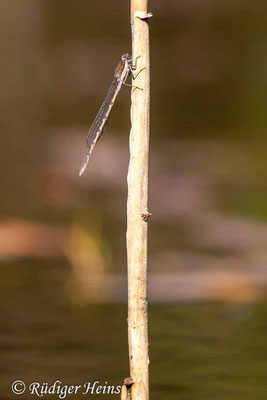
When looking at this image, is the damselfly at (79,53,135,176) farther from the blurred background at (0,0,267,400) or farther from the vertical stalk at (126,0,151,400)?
the blurred background at (0,0,267,400)

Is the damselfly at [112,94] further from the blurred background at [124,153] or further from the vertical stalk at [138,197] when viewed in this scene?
the blurred background at [124,153]

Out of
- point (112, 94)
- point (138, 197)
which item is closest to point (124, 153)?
point (112, 94)

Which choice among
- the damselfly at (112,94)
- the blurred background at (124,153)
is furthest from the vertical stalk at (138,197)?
the blurred background at (124,153)

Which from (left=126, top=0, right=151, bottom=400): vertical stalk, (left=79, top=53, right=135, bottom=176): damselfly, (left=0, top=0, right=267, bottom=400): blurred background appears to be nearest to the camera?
(left=126, top=0, right=151, bottom=400): vertical stalk

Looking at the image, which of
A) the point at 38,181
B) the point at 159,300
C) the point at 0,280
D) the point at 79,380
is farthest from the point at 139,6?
the point at 38,181

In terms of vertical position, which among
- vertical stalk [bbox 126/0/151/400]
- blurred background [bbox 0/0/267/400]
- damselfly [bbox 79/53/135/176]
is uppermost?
blurred background [bbox 0/0/267/400]

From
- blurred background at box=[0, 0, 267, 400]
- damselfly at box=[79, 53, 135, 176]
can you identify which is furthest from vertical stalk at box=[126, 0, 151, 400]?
blurred background at box=[0, 0, 267, 400]
